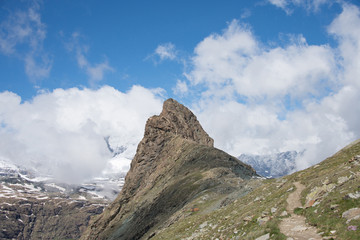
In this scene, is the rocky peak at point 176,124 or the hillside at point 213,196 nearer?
the hillside at point 213,196

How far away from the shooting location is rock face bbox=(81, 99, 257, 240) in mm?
78562

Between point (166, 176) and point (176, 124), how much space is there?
38936 mm

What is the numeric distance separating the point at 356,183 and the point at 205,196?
147 ft

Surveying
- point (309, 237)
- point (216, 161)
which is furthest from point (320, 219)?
point (216, 161)

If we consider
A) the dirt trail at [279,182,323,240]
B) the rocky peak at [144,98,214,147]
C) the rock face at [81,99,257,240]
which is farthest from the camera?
the rocky peak at [144,98,214,147]

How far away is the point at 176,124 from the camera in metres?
138

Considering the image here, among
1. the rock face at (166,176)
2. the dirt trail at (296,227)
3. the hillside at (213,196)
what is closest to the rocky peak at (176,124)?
the rock face at (166,176)

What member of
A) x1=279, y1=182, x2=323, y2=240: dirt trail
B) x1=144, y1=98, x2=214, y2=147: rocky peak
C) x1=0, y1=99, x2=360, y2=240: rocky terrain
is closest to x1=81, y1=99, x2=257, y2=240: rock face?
x1=144, y1=98, x2=214, y2=147: rocky peak

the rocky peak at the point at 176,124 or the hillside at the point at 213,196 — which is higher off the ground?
the rocky peak at the point at 176,124

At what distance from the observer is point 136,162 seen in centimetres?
13325

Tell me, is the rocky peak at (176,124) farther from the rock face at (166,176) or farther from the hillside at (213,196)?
the hillside at (213,196)

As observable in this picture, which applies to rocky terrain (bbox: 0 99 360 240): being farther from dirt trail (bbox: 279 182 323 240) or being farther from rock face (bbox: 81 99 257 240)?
rock face (bbox: 81 99 257 240)

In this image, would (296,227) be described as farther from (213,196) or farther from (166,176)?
(166,176)

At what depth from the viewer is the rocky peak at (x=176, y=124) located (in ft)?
443
